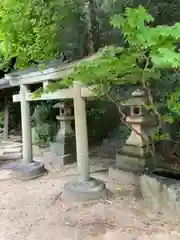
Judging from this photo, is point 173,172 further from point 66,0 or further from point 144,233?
point 66,0

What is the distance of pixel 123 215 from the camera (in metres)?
3.63

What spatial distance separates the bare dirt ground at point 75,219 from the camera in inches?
124

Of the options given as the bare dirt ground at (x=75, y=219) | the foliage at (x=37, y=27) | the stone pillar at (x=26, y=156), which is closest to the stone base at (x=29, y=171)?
the stone pillar at (x=26, y=156)

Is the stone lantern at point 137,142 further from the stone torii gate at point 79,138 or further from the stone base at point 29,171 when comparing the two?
the stone base at point 29,171

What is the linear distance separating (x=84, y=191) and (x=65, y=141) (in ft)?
9.38

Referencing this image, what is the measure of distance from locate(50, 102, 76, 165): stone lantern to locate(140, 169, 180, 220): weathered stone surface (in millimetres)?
3482

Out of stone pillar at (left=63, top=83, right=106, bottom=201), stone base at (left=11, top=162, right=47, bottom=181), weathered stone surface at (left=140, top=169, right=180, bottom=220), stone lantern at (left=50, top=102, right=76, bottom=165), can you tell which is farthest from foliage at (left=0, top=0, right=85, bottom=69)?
weathered stone surface at (left=140, top=169, right=180, bottom=220)

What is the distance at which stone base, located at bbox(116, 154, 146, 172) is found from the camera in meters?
4.83

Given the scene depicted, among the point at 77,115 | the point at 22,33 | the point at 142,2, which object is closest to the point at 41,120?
the point at 22,33

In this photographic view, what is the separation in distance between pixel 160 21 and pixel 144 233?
Result: 12.1 feet

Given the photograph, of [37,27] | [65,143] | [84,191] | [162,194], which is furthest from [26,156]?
[162,194]

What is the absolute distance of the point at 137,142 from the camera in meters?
5.00

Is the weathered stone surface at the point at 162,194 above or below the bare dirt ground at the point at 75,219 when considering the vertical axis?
above

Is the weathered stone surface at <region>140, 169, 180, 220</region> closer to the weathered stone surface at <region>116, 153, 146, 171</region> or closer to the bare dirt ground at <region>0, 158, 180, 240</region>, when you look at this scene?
the bare dirt ground at <region>0, 158, 180, 240</region>
